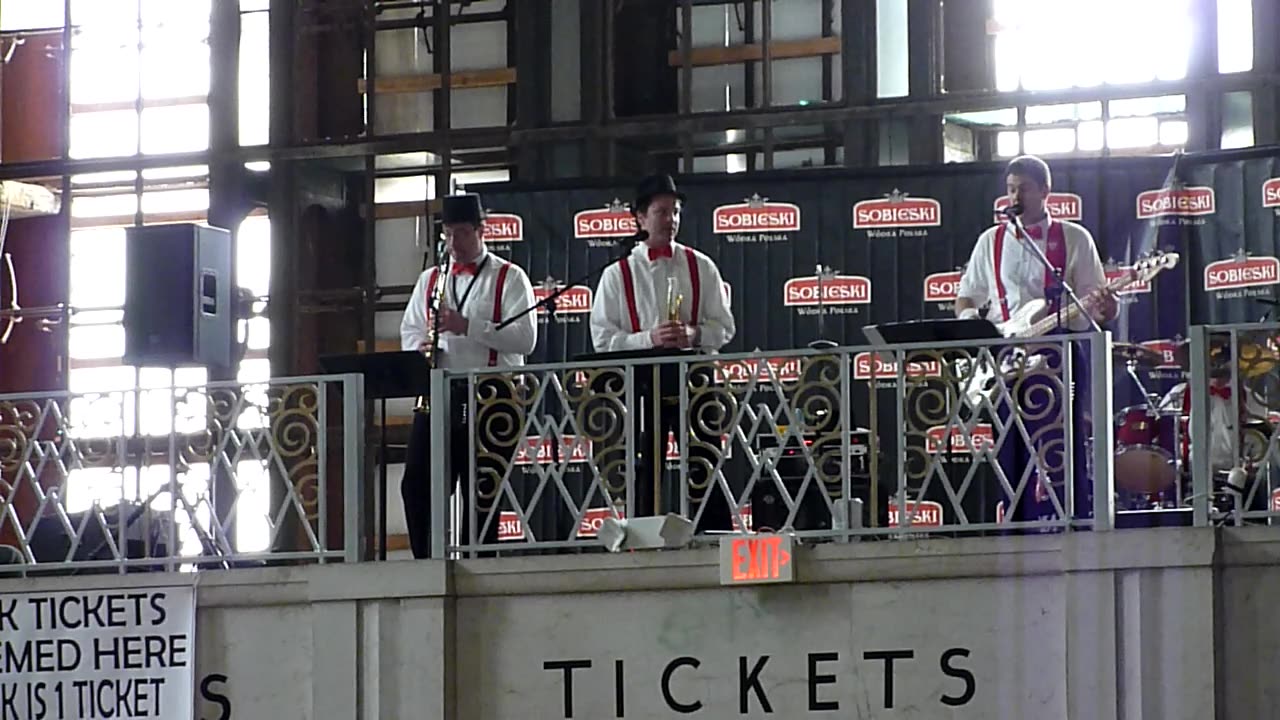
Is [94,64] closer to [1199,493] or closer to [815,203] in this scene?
[815,203]

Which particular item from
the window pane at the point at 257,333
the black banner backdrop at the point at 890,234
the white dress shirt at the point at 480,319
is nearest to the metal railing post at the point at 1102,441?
the white dress shirt at the point at 480,319

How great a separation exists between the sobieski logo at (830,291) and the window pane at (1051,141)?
4.26 ft

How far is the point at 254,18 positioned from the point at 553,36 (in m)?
1.92

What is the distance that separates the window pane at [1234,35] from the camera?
13430 mm

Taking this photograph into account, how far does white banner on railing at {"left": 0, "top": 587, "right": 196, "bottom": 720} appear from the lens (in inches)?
378

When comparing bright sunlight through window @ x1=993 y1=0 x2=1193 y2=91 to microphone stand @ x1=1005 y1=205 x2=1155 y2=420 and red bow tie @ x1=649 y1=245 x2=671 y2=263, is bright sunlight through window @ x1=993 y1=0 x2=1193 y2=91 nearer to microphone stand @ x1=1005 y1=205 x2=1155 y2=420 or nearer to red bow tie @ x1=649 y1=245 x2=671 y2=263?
microphone stand @ x1=1005 y1=205 x2=1155 y2=420

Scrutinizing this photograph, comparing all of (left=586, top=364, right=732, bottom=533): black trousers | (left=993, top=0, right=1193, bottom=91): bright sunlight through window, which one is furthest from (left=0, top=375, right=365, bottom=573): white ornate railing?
(left=993, top=0, right=1193, bottom=91): bright sunlight through window

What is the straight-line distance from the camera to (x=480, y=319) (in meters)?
10.2

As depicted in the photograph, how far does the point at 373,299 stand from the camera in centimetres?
1465

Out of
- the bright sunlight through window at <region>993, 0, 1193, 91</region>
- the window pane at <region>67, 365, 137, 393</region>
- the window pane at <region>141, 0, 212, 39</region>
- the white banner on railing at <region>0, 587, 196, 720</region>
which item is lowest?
the white banner on railing at <region>0, 587, 196, 720</region>

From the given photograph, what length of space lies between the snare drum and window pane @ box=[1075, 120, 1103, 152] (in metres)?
3.74

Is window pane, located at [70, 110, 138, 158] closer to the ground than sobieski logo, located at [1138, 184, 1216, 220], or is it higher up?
higher up

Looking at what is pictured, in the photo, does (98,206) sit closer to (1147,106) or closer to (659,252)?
(659,252)

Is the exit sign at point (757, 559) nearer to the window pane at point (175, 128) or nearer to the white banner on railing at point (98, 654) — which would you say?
the white banner on railing at point (98, 654)
